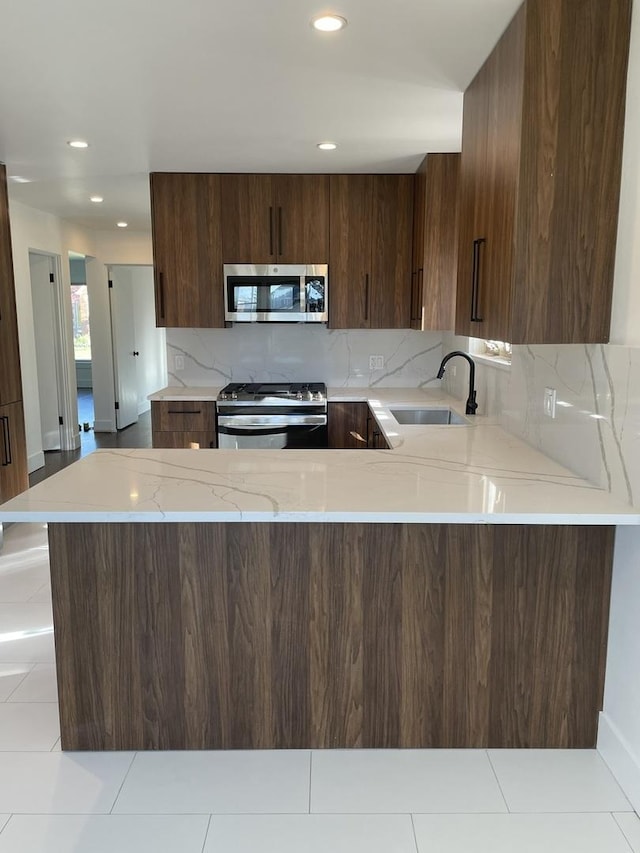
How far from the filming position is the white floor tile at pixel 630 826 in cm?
171

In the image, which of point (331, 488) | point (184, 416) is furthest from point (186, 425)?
point (331, 488)

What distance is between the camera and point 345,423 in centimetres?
425

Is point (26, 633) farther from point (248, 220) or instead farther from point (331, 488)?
point (248, 220)

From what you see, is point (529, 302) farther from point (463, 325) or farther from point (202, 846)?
point (202, 846)

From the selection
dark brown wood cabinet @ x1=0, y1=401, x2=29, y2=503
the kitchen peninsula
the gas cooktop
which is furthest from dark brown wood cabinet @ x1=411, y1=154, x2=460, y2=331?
dark brown wood cabinet @ x1=0, y1=401, x2=29, y2=503

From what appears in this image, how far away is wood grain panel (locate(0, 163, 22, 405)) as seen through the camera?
3996 millimetres

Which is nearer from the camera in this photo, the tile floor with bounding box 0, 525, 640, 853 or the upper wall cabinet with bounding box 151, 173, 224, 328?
the tile floor with bounding box 0, 525, 640, 853

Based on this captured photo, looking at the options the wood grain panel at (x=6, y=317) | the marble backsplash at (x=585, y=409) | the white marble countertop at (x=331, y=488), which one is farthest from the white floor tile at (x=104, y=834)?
the wood grain panel at (x=6, y=317)

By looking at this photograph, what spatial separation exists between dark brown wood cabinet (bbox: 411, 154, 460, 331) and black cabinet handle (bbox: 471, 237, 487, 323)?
1.41m

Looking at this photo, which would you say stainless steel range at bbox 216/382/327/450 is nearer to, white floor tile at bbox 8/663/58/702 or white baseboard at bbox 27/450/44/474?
white floor tile at bbox 8/663/58/702

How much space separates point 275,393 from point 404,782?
2751mm

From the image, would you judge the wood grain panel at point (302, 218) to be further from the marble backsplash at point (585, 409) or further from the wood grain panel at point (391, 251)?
the marble backsplash at point (585, 409)

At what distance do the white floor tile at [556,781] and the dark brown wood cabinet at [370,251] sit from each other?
9.74ft

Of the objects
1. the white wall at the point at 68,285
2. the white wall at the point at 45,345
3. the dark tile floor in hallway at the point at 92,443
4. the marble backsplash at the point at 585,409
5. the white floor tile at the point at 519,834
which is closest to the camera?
the white floor tile at the point at 519,834
